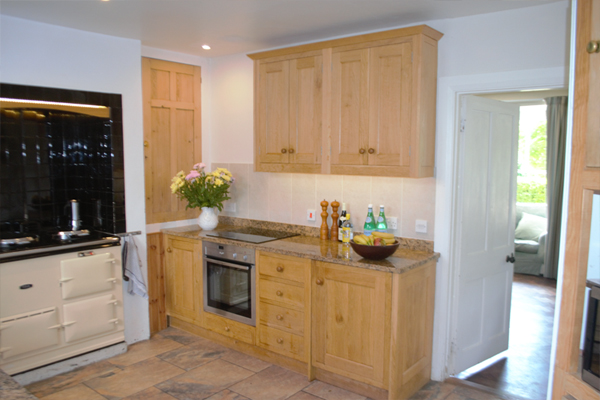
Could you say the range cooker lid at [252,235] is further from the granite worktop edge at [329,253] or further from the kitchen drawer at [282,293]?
the kitchen drawer at [282,293]

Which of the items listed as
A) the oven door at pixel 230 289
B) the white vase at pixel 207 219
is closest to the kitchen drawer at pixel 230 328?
the oven door at pixel 230 289

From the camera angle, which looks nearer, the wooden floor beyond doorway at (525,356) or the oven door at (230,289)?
the wooden floor beyond doorway at (525,356)

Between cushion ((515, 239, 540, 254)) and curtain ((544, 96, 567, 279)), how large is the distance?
0.63 feet

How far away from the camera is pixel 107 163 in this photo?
3.71 metres

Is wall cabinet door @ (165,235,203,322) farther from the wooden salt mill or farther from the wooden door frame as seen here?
the wooden door frame

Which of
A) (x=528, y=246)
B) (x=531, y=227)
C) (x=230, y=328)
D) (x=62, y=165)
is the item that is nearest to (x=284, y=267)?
(x=230, y=328)

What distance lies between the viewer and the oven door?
352cm

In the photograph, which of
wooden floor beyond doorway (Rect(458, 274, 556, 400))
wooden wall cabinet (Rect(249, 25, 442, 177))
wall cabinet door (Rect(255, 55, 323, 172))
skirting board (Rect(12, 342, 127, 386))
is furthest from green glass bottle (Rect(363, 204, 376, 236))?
skirting board (Rect(12, 342, 127, 386))

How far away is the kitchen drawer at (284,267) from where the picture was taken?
3.16 m

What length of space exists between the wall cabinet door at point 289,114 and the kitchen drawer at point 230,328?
4.06 feet

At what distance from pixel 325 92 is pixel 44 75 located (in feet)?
6.55

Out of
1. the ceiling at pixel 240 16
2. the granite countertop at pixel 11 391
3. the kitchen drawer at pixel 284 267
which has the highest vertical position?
the ceiling at pixel 240 16

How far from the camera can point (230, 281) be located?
144 inches

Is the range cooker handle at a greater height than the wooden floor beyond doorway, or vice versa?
the range cooker handle
